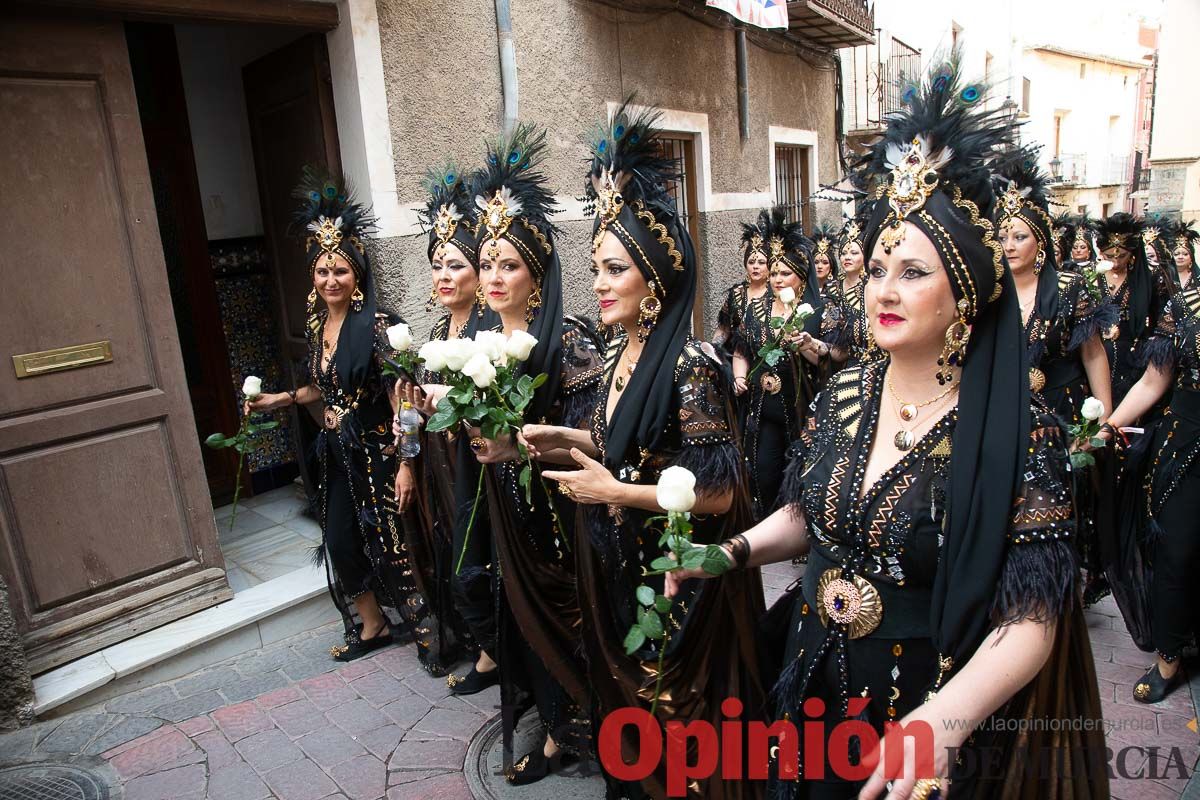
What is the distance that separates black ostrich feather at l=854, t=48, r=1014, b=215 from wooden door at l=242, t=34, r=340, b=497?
380cm

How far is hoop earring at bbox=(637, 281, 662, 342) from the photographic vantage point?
2.84 metres

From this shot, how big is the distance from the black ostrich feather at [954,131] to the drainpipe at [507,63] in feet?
15.2

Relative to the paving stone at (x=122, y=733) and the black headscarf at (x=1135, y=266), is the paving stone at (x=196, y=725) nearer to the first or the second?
the paving stone at (x=122, y=733)

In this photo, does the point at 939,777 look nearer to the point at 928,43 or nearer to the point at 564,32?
the point at 564,32

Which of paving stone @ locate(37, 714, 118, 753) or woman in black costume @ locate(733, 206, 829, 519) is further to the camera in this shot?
woman in black costume @ locate(733, 206, 829, 519)

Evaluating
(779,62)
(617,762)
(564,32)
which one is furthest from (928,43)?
(617,762)

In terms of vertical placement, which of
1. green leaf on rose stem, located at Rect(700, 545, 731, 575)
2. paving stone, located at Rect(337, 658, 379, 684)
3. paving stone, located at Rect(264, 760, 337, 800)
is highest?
green leaf on rose stem, located at Rect(700, 545, 731, 575)

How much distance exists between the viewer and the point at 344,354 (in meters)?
4.29

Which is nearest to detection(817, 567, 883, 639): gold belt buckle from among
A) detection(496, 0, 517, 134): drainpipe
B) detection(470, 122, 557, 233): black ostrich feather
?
detection(470, 122, 557, 233): black ostrich feather

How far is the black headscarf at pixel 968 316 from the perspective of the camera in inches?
69.4

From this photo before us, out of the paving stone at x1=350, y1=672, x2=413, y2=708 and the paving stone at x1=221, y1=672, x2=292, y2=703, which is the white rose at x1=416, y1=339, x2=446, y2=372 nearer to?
the paving stone at x1=350, y1=672, x2=413, y2=708

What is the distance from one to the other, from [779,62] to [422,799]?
34.6 ft

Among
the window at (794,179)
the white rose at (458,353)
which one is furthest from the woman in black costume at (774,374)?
the window at (794,179)

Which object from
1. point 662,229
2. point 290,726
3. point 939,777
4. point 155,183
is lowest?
point 290,726
